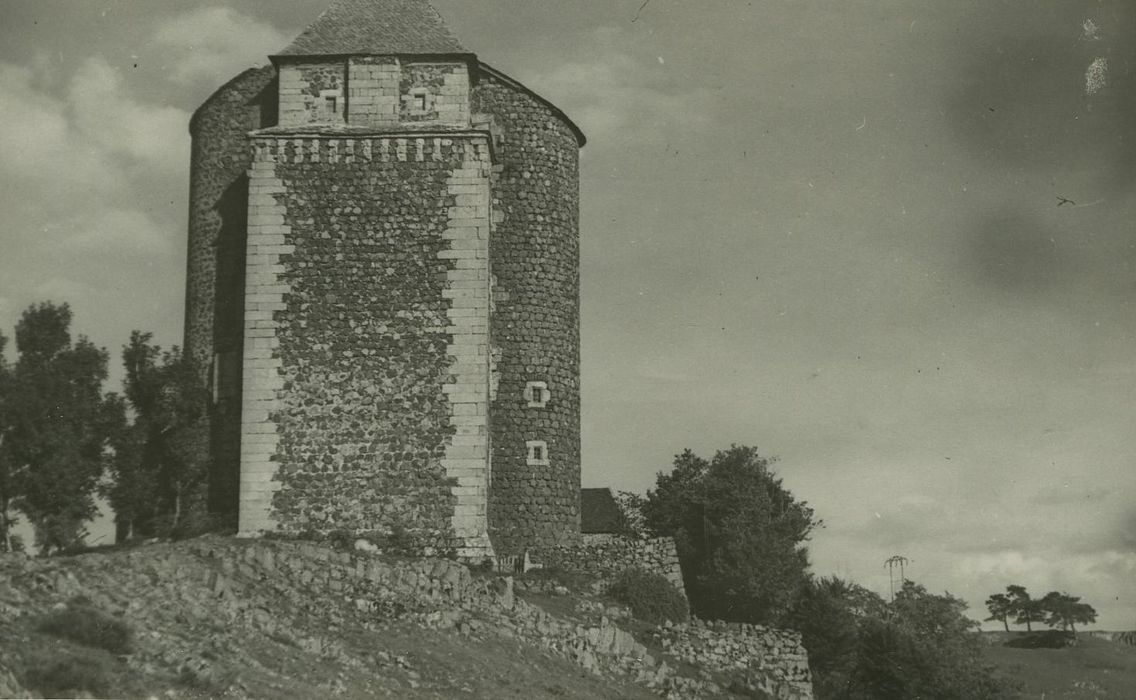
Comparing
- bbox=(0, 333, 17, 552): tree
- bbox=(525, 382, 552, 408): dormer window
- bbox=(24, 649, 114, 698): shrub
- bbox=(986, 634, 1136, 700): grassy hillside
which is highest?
bbox=(525, 382, 552, 408): dormer window

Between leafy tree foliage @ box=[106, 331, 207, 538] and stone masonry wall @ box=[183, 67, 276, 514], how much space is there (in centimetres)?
97

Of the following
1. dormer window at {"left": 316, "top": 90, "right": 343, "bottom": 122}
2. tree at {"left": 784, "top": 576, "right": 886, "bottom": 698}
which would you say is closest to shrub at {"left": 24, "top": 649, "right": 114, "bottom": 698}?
dormer window at {"left": 316, "top": 90, "right": 343, "bottom": 122}

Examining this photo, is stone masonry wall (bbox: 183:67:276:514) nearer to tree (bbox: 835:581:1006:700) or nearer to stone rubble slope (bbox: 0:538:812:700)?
stone rubble slope (bbox: 0:538:812:700)

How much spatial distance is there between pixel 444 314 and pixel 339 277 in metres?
2.53

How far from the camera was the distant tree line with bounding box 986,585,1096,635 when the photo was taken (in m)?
61.6

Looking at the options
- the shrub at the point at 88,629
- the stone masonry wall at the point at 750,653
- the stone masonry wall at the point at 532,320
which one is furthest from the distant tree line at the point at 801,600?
the shrub at the point at 88,629

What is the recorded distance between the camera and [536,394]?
107 ft

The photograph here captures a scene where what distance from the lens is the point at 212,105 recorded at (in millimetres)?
33656

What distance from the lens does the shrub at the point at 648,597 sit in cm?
3025

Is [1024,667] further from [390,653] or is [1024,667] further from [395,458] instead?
[390,653]

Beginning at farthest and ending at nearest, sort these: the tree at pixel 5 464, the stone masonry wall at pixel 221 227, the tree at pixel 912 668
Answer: the tree at pixel 912 668 < the stone masonry wall at pixel 221 227 < the tree at pixel 5 464

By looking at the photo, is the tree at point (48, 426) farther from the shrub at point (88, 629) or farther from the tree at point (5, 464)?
the shrub at point (88, 629)

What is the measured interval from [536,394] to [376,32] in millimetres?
9692

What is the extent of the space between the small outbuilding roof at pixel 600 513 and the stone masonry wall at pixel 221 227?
1580 centimetres
